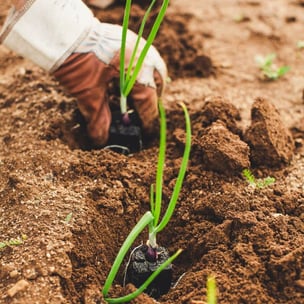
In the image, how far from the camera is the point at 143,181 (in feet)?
6.66

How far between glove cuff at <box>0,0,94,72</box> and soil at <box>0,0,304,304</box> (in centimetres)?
34

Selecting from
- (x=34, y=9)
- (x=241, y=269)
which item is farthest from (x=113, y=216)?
(x=34, y=9)

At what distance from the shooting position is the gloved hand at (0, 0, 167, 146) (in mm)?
1971

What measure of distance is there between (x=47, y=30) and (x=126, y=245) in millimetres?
859

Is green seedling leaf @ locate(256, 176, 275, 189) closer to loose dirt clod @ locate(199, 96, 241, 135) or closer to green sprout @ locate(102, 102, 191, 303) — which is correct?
loose dirt clod @ locate(199, 96, 241, 135)

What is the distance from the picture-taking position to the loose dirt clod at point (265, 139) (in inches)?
81.9

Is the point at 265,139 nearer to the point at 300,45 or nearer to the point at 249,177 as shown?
the point at 249,177

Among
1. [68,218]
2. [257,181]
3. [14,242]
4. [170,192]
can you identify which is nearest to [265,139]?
[257,181]

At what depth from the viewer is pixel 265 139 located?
2.08 meters

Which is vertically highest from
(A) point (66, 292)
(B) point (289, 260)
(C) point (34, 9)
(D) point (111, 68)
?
(C) point (34, 9)

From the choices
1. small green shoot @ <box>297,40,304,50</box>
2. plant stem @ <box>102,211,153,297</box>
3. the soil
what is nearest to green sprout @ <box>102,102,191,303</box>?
plant stem @ <box>102,211,153,297</box>

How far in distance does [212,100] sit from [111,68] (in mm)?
409

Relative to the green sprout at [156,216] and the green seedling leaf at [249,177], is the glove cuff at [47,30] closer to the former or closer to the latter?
the green sprout at [156,216]

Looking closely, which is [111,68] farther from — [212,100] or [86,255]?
[86,255]
